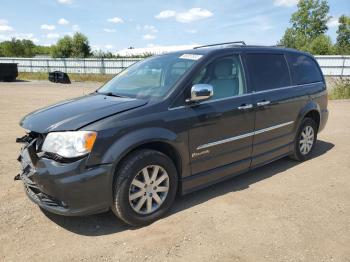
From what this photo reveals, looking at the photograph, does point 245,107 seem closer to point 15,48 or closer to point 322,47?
point 322,47

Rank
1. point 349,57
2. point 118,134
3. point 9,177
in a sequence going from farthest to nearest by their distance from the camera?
1. point 349,57
2. point 9,177
3. point 118,134

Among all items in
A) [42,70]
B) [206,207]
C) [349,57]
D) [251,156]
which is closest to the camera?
[206,207]

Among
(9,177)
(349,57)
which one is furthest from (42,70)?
(9,177)

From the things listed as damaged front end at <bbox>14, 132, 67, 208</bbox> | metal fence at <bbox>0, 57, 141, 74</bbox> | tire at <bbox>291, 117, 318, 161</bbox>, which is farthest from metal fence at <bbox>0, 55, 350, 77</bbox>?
damaged front end at <bbox>14, 132, 67, 208</bbox>

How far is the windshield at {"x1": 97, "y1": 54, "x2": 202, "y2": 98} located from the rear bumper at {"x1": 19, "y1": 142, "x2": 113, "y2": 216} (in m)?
1.16

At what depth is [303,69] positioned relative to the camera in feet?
19.4

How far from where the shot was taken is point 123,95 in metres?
4.25

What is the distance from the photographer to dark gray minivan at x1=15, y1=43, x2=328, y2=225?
3297 mm

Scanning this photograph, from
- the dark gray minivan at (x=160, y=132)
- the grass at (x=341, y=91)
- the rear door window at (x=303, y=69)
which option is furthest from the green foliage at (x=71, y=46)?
the dark gray minivan at (x=160, y=132)

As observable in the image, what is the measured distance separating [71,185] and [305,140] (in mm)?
4175

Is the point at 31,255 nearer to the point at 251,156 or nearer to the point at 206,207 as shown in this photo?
the point at 206,207

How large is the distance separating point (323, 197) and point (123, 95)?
9.22ft

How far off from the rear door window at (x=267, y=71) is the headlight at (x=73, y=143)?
8.11 feet

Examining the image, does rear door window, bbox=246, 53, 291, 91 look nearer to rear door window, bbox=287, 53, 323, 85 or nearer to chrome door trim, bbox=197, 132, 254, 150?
rear door window, bbox=287, 53, 323, 85
